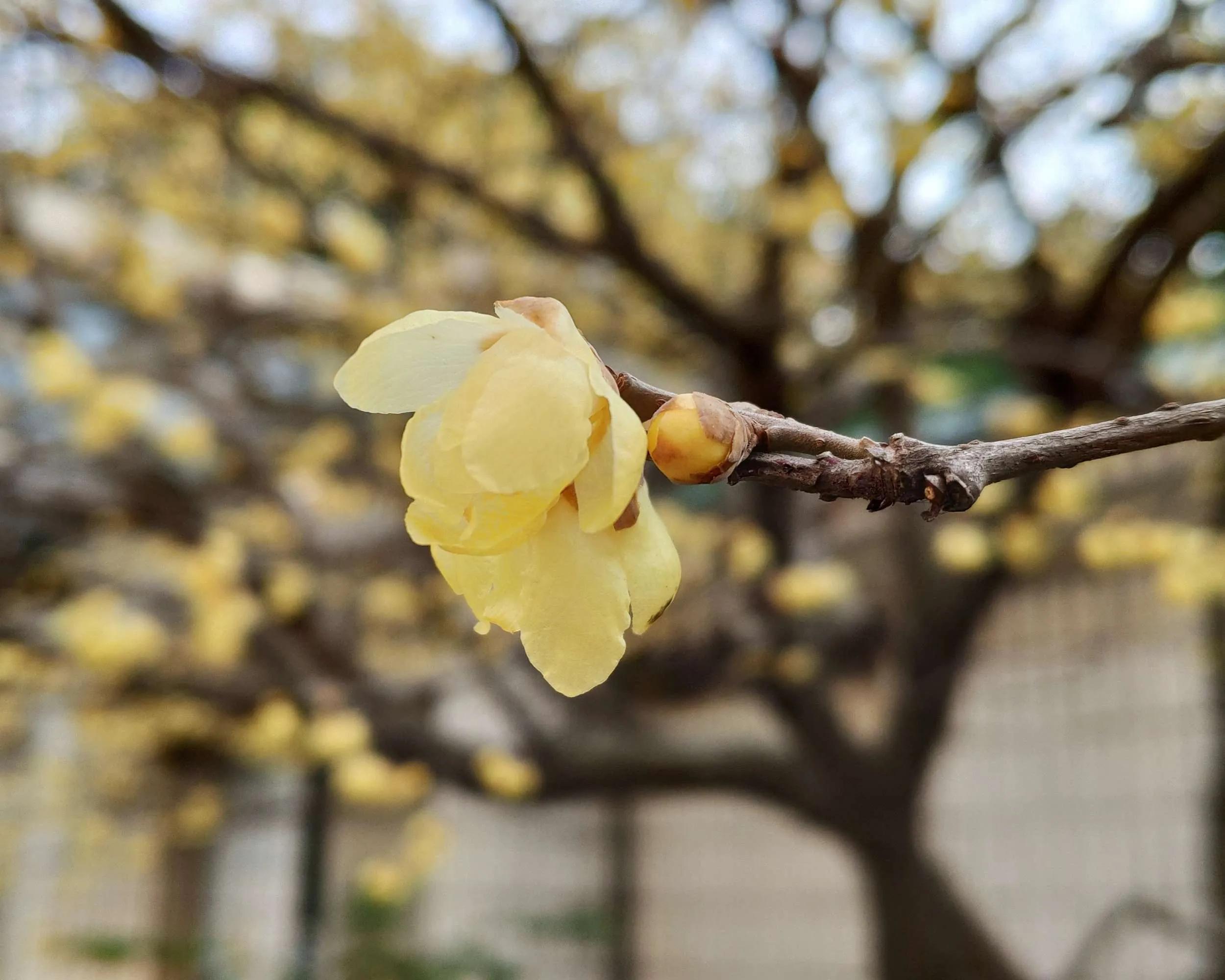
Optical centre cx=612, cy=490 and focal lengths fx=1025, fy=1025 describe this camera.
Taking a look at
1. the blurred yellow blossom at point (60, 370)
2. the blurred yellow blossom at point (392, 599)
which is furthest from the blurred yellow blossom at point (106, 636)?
the blurred yellow blossom at point (392, 599)

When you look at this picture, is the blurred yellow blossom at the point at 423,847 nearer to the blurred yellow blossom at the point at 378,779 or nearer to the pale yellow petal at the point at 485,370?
the blurred yellow blossom at the point at 378,779

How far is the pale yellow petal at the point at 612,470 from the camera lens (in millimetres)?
291

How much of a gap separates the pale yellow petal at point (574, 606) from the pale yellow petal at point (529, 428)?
0.03m

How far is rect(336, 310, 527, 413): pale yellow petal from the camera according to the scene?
316 millimetres

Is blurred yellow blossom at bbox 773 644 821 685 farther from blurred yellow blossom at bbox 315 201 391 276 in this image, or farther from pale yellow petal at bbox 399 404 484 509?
pale yellow petal at bbox 399 404 484 509

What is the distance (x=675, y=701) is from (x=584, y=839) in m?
2.02

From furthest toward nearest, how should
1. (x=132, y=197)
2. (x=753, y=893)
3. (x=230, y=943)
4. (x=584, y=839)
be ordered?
(x=584, y=839) < (x=753, y=893) < (x=230, y=943) < (x=132, y=197)

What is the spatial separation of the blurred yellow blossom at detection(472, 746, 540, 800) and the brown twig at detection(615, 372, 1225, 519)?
56.0 inches

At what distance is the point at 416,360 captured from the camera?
1.06 ft

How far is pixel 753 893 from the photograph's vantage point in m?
3.47

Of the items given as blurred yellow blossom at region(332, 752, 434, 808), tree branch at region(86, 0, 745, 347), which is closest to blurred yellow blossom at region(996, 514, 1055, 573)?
tree branch at region(86, 0, 745, 347)

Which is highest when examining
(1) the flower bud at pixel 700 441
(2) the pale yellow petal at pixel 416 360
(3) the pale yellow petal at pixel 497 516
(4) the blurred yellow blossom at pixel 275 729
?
(4) the blurred yellow blossom at pixel 275 729

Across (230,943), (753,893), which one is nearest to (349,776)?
(230,943)

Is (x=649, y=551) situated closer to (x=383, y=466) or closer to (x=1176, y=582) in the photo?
(x=1176, y=582)
